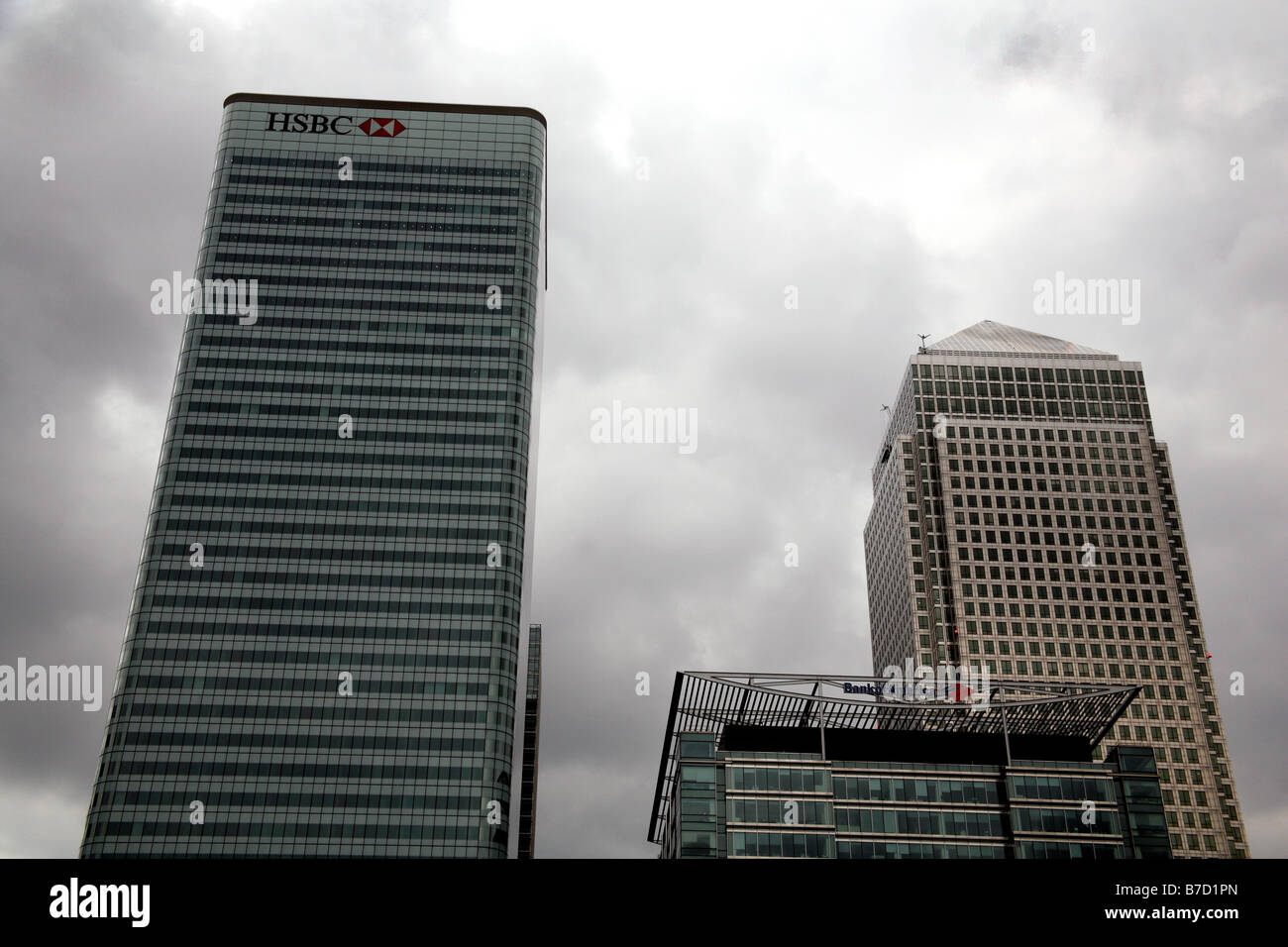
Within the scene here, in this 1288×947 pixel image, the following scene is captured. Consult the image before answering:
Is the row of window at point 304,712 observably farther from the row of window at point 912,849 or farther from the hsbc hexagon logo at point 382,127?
the hsbc hexagon logo at point 382,127

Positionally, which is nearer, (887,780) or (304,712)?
(887,780)

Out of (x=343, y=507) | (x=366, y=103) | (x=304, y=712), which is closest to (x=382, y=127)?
(x=366, y=103)

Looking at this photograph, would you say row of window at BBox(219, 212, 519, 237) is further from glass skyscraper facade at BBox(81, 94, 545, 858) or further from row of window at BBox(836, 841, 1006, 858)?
row of window at BBox(836, 841, 1006, 858)

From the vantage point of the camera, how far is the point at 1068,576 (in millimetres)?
180375

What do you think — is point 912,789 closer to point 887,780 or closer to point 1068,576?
point 887,780

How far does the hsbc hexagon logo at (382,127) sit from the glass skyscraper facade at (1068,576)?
347ft

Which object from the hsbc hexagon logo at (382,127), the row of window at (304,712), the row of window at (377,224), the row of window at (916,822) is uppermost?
the hsbc hexagon logo at (382,127)

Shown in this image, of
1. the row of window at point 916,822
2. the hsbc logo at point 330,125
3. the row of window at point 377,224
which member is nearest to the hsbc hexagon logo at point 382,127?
the hsbc logo at point 330,125

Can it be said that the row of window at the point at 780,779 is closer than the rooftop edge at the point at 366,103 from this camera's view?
Yes

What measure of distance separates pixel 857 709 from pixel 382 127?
423 feet

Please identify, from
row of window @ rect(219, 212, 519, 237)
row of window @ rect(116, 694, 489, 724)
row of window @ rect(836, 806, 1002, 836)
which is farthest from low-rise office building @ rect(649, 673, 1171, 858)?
row of window @ rect(219, 212, 519, 237)

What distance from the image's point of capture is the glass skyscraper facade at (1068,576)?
167 m

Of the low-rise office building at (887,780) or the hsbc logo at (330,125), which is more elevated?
the hsbc logo at (330,125)

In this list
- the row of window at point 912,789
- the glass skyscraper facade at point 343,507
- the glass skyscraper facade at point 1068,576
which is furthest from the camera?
the glass skyscraper facade at point 1068,576
